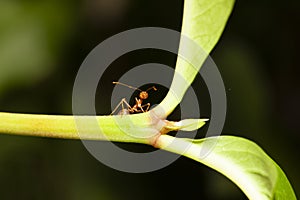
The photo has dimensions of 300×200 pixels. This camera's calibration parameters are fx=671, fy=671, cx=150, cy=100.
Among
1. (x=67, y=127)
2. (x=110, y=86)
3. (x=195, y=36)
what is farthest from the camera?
(x=110, y=86)

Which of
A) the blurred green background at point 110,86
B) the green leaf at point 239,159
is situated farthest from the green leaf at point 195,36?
the blurred green background at point 110,86

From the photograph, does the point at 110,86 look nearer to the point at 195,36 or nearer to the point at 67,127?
the point at 195,36

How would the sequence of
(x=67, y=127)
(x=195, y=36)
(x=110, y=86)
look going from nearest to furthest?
1. (x=67, y=127)
2. (x=195, y=36)
3. (x=110, y=86)

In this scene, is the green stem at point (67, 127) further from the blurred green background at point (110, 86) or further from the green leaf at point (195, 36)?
the blurred green background at point (110, 86)

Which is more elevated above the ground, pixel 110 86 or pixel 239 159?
pixel 239 159

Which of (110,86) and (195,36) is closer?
(195,36)

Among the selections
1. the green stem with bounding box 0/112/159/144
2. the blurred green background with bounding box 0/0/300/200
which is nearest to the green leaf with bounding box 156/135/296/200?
the green stem with bounding box 0/112/159/144

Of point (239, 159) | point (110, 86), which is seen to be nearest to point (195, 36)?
point (239, 159)

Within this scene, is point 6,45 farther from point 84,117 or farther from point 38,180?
point 84,117
